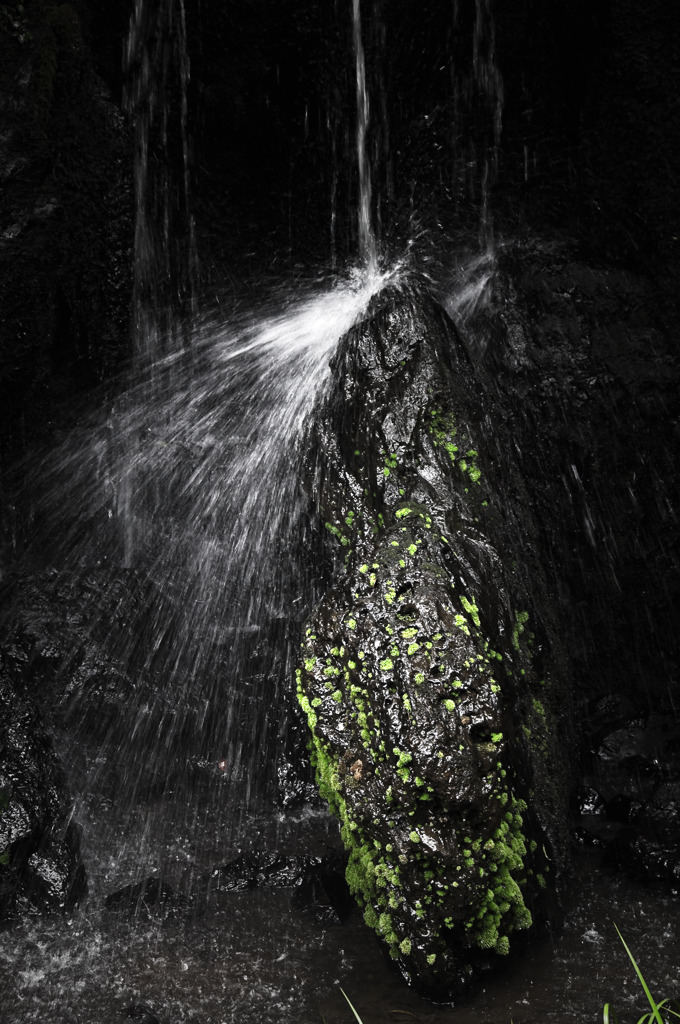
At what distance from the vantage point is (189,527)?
600 cm

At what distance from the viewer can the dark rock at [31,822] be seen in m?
4.17

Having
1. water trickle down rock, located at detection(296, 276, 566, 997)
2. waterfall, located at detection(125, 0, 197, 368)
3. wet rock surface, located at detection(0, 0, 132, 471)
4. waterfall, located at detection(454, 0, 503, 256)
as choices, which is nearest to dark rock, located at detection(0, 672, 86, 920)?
wet rock surface, located at detection(0, 0, 132, 471)

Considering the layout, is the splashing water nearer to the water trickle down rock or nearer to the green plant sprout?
the water trickle down rock

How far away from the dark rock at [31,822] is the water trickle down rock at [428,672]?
6.14 ft

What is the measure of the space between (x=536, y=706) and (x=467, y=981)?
3.99 feet

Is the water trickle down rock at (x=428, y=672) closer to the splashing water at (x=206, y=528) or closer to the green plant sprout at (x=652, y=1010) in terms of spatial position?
the green plant sprout at (x=652, y=1010)

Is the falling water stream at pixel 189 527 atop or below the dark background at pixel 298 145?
below

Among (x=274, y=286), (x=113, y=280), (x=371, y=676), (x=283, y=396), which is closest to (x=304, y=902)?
(x=371, y=676)

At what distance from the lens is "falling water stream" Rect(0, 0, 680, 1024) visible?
17.0ft

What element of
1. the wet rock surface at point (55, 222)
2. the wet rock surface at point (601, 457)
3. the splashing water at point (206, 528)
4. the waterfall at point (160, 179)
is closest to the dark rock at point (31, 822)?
the splashing water at point (206, 528)

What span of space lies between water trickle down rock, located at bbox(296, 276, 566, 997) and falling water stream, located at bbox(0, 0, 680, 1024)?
0.63 meters

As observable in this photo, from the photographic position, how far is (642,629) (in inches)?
229

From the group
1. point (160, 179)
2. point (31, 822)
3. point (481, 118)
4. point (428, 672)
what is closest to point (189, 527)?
point (31, 822)

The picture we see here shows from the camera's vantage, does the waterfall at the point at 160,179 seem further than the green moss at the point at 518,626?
Yes
